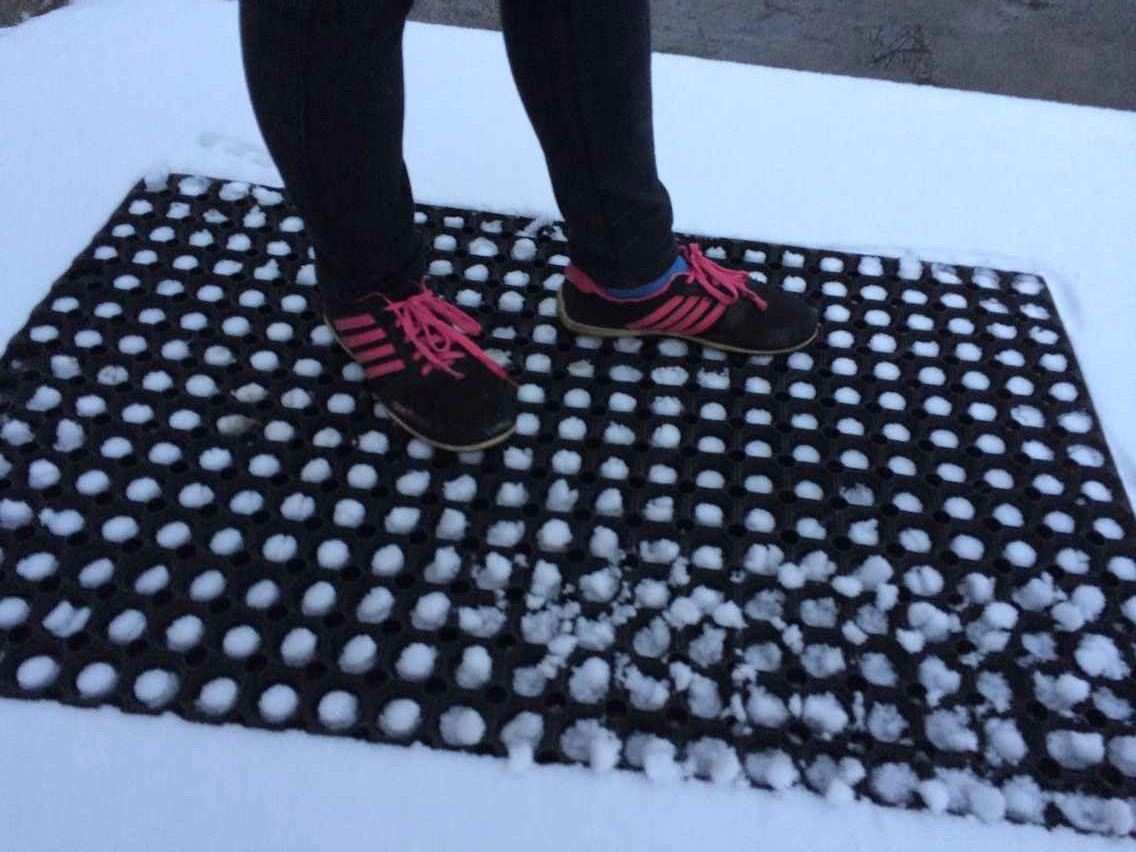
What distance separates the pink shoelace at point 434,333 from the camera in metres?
0.90

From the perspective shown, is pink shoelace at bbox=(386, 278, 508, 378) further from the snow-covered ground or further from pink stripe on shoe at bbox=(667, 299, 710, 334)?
the snow-covered ground

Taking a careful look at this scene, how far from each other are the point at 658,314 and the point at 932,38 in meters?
2.03

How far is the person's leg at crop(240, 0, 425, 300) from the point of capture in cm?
69

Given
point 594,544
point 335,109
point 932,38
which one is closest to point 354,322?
point 335,109

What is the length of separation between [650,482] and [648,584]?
0.12 m

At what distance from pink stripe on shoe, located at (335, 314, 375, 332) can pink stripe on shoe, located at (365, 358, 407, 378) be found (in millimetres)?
45

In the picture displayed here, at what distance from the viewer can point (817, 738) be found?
0.72m

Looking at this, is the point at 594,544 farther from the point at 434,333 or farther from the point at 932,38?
the point at 932,38

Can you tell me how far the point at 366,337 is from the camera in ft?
2.98

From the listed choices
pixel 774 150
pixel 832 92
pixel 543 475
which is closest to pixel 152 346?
pixel 543 475

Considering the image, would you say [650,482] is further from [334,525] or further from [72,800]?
[72,800]

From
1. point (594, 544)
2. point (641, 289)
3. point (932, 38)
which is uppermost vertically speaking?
point (641, 289)

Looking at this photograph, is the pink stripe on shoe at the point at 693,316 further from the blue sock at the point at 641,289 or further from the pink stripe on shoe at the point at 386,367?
the pink stripe on shoe at the point at 386,367

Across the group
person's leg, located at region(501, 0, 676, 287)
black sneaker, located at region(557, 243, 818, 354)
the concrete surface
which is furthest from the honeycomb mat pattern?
the concrete surface
